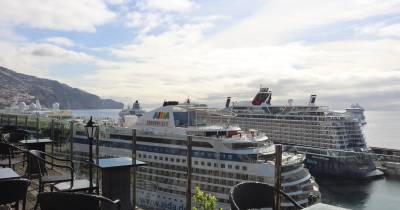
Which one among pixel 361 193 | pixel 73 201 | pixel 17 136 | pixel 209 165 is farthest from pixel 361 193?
pixel 73 201

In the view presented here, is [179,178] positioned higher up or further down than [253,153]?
further down

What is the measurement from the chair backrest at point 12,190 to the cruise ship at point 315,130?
155 ft

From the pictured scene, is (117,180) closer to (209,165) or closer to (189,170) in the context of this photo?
(189,170)

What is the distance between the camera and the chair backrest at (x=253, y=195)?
311 cm

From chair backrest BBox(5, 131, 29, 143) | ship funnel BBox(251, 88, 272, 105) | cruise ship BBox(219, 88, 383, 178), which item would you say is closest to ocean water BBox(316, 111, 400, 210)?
cruise ship BBox(219, 88, 383, 178)

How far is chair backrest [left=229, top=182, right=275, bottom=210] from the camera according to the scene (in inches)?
122

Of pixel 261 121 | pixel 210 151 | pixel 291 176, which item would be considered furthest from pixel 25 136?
pixel 261 121

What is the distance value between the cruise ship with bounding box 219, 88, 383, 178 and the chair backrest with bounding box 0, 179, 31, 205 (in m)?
47.4

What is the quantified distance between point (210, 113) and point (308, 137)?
32.0 metres

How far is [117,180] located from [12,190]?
176 centimetres

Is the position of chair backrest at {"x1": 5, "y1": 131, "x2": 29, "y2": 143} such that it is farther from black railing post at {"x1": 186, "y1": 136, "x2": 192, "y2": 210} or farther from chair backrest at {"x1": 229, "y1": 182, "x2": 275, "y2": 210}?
chair backrest at {"x1": 229, "y1": 182, "x2": 275, "y2": 210}

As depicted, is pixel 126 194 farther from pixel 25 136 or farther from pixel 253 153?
pixel 253 153

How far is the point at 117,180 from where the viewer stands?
470 cm

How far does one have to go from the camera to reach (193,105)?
32250 millimetres
